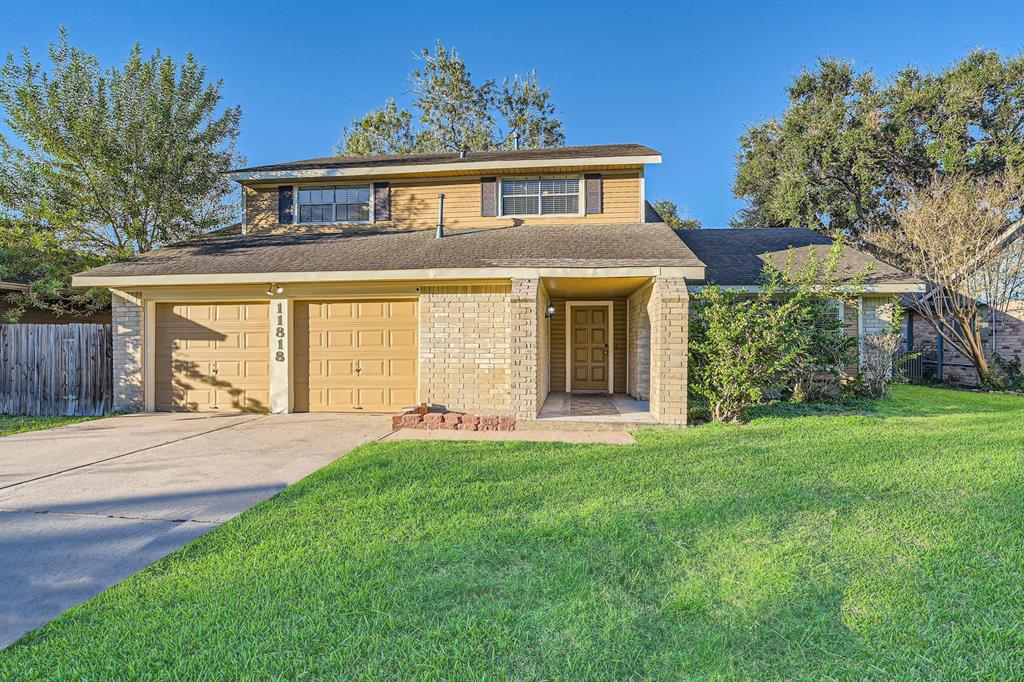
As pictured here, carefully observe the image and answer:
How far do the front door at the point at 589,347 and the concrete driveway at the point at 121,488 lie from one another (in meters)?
5.56

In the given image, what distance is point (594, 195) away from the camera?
10.1 m

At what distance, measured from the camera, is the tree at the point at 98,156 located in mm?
11492

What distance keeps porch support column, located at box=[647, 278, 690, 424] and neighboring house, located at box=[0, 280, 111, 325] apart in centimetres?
1420

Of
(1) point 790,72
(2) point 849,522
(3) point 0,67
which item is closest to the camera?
(2) point 849,522

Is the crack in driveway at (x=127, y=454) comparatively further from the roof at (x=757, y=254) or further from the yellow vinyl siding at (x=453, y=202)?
the roof at (x=757, y=254)

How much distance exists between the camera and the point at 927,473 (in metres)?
4.55

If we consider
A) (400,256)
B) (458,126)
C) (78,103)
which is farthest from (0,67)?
(458,126)

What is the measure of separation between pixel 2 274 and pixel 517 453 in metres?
15.0

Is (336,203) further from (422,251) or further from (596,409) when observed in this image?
(596,409)

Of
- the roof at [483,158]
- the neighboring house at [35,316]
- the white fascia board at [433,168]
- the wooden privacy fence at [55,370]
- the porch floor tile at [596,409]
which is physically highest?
the roof at [483,158]

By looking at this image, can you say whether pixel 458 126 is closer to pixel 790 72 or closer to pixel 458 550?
pixel 790 72

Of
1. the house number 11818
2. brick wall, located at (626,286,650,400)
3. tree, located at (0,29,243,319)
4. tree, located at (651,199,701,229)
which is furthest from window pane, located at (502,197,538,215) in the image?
tree, located at (651,199,701,229)

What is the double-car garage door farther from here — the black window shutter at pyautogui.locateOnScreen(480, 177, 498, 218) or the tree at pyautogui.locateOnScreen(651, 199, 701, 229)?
the tree at pyautogui.locateOnScreen(651, 199, 701, 229)

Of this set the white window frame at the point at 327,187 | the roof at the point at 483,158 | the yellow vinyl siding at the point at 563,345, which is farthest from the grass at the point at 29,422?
the yellow vinyl siding at the point at 563,345
